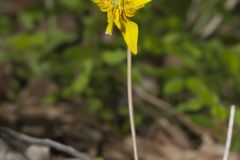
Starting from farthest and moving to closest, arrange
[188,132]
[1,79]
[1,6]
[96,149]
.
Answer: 1. [1,6]
2. [1,79]
3. [188,132]
4. [96,149]

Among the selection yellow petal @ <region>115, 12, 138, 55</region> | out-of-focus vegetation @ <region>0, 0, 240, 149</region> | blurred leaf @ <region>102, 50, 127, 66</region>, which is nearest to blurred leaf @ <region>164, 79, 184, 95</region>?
out-of-focus vegetation @ <region>0, 0, 240, 149</region>

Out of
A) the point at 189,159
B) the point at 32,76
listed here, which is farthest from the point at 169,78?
the point at 32,76

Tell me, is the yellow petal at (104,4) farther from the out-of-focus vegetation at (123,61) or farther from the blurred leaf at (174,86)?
the blurred leaf at (174,86)

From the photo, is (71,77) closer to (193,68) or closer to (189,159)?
(193,68)

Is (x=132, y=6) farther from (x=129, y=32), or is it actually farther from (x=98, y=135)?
(x=98, y=135)

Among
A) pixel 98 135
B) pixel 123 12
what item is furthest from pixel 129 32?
pixel 98 135
